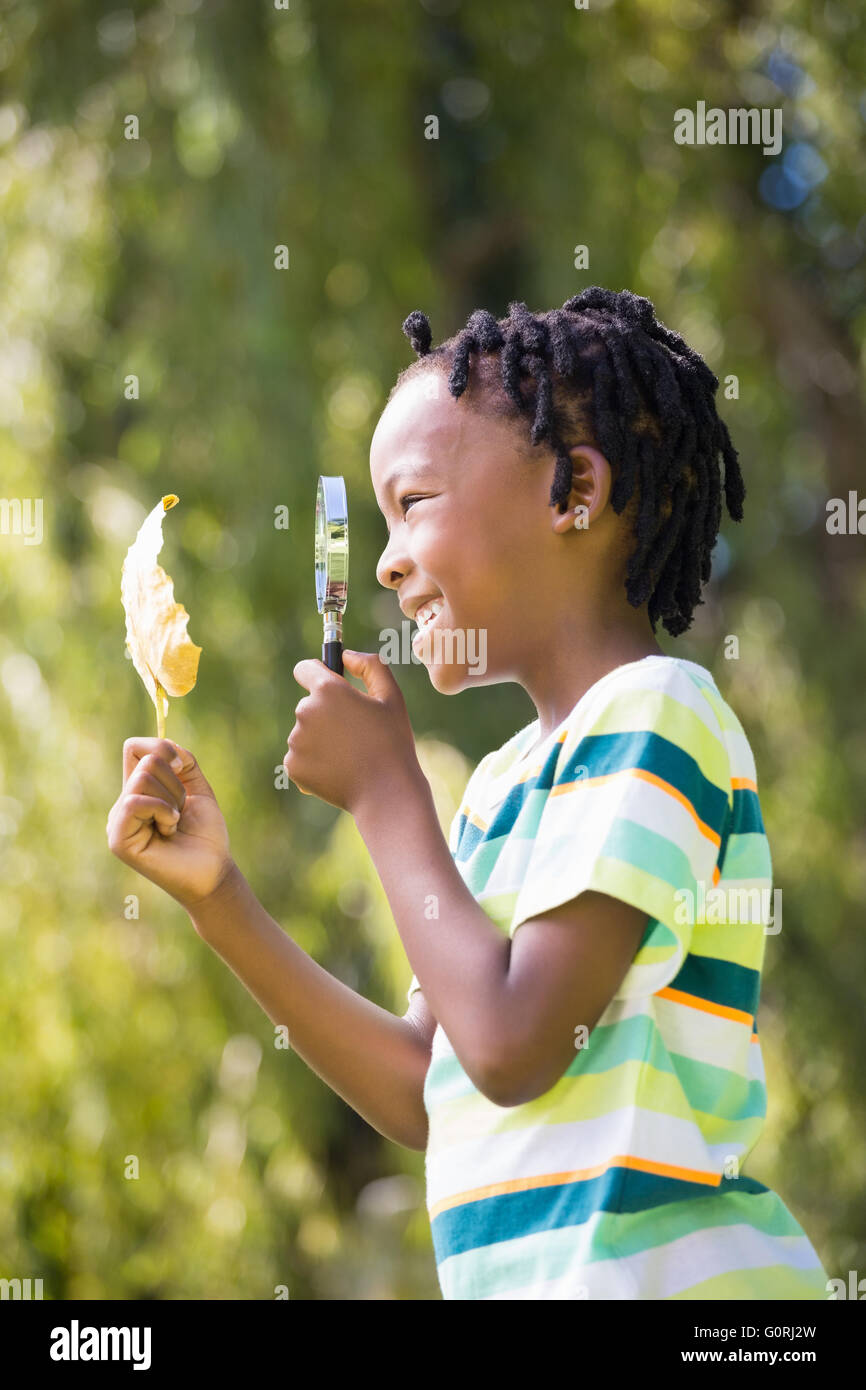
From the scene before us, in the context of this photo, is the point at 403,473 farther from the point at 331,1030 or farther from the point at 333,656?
the point at 331,1030

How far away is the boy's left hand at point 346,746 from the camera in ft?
3.15

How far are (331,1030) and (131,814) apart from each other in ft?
0.74

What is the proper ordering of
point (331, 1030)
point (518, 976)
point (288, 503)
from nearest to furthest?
point (518, 976), point (331, 1030), point (288, 503)

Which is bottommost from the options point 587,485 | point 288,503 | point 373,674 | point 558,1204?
point 558,1204

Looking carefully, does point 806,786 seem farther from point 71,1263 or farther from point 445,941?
point 445,941

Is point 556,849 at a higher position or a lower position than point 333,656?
lower

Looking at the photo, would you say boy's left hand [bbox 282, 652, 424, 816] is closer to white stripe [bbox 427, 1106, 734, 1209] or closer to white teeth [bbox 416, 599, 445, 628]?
white teeth [bbox 416, 599, 445, 628]

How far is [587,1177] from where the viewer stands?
0.86 metres

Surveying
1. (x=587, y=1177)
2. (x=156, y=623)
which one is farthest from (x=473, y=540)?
(x=587, y=1177)

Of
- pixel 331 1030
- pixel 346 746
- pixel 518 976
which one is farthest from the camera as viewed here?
pixel 331 1030

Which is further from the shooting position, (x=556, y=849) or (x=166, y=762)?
(x=166, y=762)

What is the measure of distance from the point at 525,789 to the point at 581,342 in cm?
32

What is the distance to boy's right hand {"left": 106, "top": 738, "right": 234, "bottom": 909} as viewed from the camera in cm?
101

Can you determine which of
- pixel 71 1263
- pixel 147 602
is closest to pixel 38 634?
pixel 71 1263
